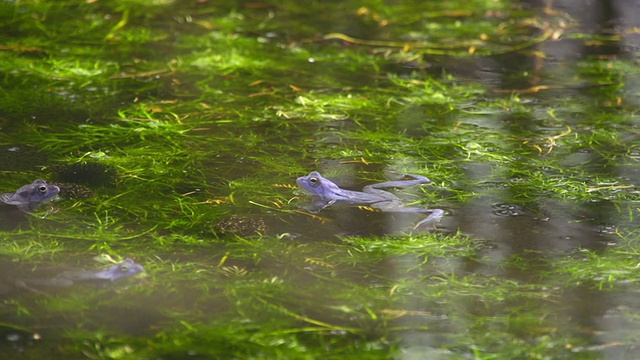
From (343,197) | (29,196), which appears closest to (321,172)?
(343,197)

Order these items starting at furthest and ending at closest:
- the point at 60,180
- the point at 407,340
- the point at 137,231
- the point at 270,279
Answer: the point at 60,180 → the point at 137,231 → the point at 270,279 → the point at 407,340

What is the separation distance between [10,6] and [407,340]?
437 centimetres

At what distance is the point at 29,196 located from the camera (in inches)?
137

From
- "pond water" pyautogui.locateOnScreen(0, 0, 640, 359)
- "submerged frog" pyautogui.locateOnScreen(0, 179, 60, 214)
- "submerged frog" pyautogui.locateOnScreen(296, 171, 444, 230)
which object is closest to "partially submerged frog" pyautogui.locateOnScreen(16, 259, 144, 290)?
"pond water" pyautogui.locateOnScreen(0, 0, 640, 359)

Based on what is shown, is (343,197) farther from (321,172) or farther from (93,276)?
(93,276)

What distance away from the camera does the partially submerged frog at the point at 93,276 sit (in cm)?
297

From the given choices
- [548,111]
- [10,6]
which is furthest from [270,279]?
[10,6]

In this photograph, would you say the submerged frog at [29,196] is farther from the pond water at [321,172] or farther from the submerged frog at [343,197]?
the submerged frog at [343,197]

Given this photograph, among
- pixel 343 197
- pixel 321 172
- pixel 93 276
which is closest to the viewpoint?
pixel 93 276

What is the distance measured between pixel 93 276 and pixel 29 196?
0.65m

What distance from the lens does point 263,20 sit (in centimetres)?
606

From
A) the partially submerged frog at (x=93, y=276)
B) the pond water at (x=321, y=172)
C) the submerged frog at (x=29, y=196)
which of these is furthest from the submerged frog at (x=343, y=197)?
the submerged frog at (x=29, y=196)

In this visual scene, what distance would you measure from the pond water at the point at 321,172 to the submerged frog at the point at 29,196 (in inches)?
1.5

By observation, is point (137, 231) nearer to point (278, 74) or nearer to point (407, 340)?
point (407, 340)
